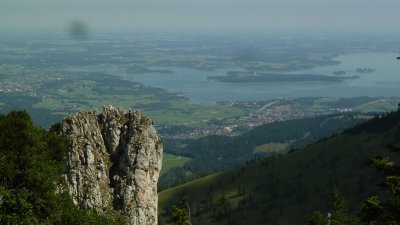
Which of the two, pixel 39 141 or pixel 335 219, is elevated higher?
pixel 39 141

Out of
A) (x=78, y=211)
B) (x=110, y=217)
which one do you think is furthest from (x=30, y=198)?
(x=110, y=217)

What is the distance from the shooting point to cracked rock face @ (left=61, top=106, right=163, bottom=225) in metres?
42.4

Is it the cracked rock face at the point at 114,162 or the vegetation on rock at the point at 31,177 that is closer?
the vegetation on rock at the point at 31,177

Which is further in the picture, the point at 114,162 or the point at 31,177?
the point at 114,162

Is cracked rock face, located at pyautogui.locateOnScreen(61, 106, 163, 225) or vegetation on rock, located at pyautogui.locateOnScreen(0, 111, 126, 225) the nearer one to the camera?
vegetation on rock, located at pyautogui.locateOnScreen(0, 111, 126, 225)

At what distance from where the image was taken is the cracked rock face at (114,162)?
139 ft

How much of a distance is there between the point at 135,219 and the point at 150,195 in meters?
2.63

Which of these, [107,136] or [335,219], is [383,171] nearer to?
[107,136]

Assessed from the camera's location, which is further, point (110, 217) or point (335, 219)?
point (335, 219)

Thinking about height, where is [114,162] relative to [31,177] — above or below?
below

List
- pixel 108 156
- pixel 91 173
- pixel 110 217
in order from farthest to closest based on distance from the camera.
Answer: pixel 108 156 → pixel 91 173 → pixel 110 217

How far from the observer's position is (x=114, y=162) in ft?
152

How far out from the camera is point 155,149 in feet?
158

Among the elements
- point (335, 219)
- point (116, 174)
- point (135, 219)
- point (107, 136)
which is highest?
point (107, 136)
